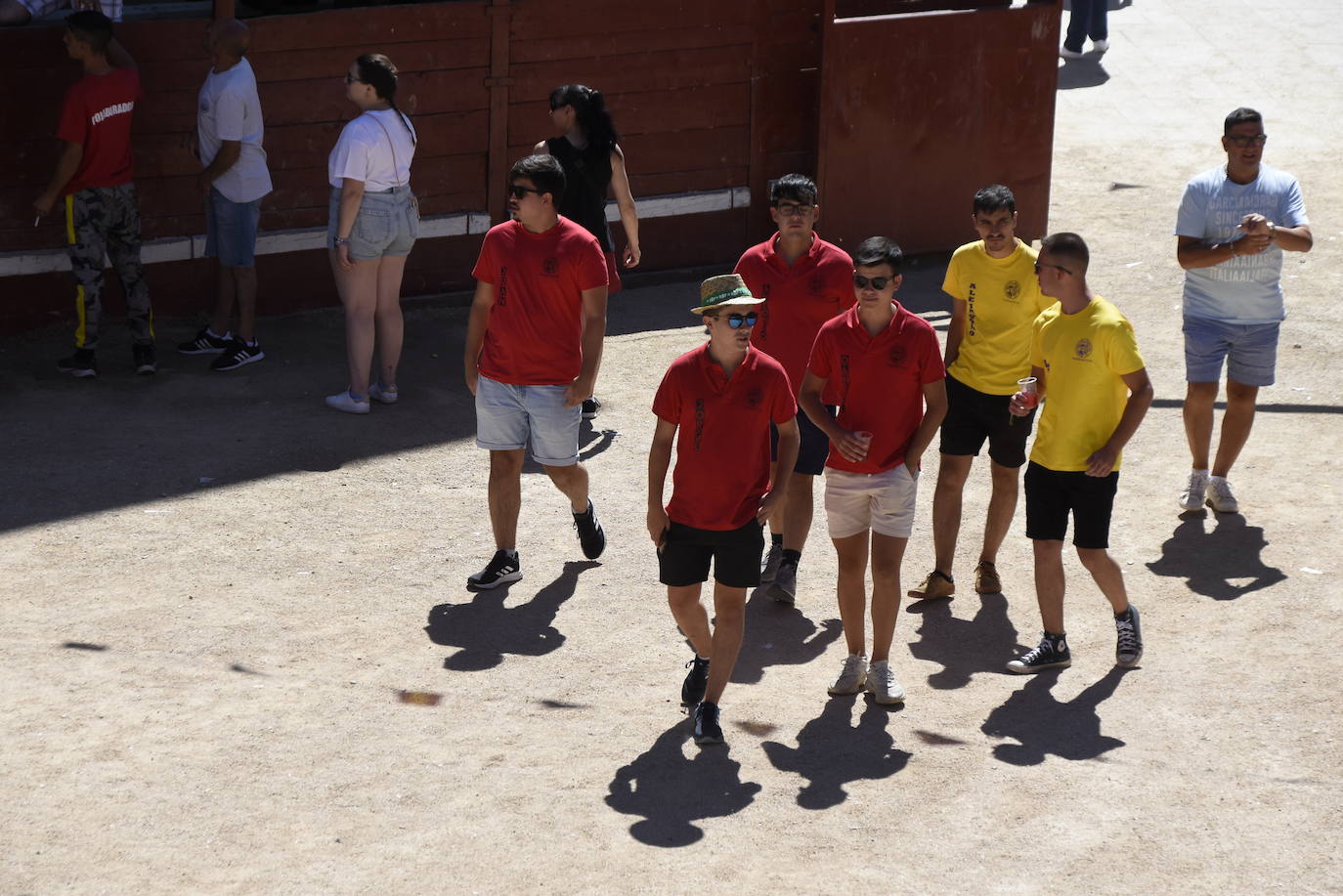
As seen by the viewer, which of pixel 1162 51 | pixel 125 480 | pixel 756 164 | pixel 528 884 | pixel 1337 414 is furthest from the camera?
pixel 1162 51

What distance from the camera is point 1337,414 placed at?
32.0 ft

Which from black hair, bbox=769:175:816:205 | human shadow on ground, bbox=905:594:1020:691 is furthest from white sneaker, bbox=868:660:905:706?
black hair, bbox=769:175:816:205

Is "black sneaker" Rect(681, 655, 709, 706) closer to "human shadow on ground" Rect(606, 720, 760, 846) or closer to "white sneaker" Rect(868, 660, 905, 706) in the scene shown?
"human shadow on ground" Rect(606, 720, 760, 846)

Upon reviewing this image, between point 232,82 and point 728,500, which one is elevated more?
point 232,82

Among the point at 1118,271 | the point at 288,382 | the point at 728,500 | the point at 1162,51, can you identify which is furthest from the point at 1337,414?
the point at 1162,51

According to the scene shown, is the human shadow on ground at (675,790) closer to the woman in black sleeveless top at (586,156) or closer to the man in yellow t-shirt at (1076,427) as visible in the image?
the man in yellow t-shirt at (1076,427)

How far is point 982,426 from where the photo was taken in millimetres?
7383

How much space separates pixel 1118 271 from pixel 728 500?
7.41 metres

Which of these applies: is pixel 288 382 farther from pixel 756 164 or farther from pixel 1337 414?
pixel 1337 414

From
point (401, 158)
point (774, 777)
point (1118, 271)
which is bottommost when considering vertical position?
point (774, 777)

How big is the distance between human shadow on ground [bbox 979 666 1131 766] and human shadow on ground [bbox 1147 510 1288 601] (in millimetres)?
1107

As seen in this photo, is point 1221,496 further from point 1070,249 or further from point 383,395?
A: point 383,395

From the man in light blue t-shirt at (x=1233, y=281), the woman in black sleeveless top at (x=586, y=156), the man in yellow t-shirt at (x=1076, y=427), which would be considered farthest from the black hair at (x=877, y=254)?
the woman in black sleeveless top at (x=586, y=156)

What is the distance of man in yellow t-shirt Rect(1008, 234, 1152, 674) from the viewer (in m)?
6.38
